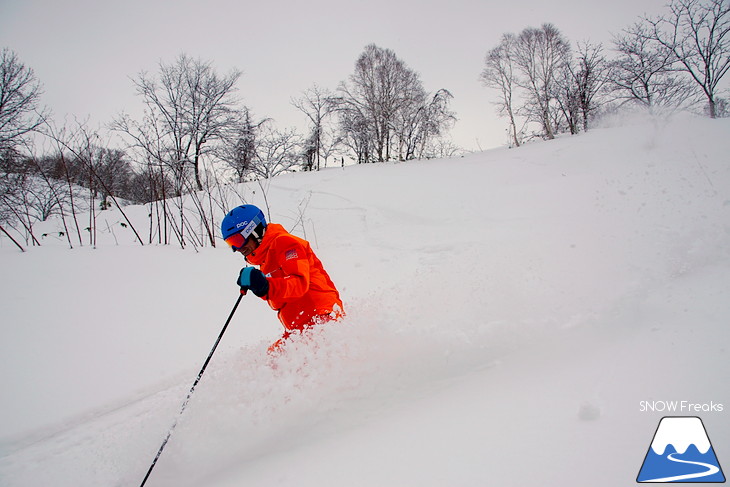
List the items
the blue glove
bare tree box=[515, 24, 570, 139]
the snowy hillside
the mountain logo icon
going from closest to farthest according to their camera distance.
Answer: the mountain logo icon < the snowy hillside < the blue glove < bare tree box=[515, 24, 570, 139]

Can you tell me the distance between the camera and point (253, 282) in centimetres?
233

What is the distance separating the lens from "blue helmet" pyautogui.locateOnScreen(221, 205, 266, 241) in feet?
9.00

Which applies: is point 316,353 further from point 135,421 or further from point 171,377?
point 171,377

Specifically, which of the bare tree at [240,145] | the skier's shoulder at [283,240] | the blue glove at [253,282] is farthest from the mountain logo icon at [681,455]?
the bare tree at [240,145]

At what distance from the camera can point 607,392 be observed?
1.91 metres

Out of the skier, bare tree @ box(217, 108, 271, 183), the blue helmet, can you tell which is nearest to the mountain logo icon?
the skier

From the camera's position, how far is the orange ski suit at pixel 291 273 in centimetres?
261

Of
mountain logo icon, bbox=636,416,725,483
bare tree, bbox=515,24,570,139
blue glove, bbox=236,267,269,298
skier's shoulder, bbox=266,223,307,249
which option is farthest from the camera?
bare tree, bbox=515,24,570,139

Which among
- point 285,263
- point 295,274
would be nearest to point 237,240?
point 285,263

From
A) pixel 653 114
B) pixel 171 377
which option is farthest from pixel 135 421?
pixel 653 114

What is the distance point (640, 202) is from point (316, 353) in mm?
5466

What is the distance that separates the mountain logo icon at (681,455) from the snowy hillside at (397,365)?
0.14ft

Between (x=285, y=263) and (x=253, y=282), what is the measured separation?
0.33 m

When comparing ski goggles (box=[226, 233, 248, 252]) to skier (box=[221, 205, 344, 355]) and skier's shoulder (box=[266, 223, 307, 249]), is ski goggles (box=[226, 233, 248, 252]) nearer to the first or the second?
skier (box=[221, 205, 344, 355])
